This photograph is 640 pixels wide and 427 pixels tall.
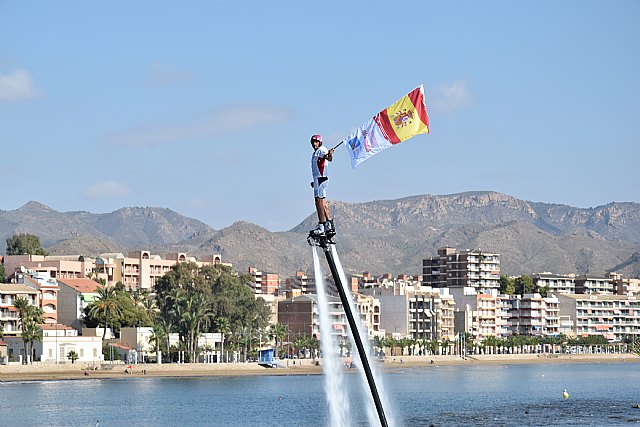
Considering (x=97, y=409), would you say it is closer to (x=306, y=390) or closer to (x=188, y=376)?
(x=306, y=390)

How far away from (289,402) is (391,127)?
98.2 m

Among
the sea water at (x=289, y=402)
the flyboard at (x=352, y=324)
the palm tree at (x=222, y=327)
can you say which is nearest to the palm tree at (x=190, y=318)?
the palm tree at (x=222, y=327)

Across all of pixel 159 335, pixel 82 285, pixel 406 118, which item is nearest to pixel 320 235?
pixel 406 118

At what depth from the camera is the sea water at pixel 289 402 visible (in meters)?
91.4

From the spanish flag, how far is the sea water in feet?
188

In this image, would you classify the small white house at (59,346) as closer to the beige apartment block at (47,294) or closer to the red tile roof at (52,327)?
the red tile roof at (52,327)

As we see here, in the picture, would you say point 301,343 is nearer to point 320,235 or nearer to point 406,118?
point 320,235

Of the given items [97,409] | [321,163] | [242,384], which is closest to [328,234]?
[321,163]

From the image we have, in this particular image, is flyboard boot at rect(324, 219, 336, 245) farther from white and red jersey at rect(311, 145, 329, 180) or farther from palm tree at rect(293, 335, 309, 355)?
palm tree at rect(293, 335, 309, 355)

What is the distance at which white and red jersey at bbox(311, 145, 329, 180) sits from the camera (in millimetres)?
17750

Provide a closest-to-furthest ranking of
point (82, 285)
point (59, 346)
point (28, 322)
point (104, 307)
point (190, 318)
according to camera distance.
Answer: point (28, 322) < point (59, 346) < point (104, 307) < point (190, 318) < point (82, 285)

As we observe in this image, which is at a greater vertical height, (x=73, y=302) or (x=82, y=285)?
(x=82, y=285)

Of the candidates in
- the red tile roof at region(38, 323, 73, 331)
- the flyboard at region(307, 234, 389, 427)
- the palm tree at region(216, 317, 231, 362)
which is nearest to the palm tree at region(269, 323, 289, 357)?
the palm tree at region(216, 317, 231, 362)

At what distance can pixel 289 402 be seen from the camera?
113125 mm
